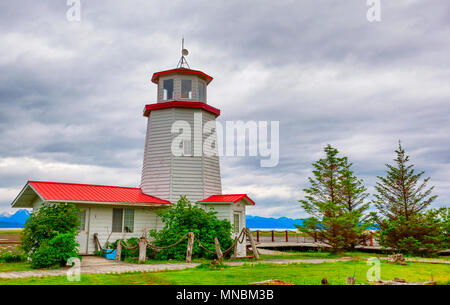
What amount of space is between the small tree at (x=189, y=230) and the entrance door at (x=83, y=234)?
3.20 metres

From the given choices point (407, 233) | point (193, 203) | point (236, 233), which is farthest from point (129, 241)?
point (407, 233)

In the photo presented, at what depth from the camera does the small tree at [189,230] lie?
650 inches

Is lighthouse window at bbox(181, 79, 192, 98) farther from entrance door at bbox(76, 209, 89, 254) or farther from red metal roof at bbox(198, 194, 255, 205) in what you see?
entrance door at bbox(76, 209, 89, 254)

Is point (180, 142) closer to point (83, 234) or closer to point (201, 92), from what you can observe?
point (201, 92)

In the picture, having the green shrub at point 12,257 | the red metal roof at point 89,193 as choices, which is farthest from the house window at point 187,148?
the green shrub at point 12,257

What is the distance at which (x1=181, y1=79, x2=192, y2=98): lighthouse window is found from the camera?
21594mm

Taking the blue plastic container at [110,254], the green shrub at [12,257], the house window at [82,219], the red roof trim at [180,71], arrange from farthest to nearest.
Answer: the red roof trim at [180,71] < the house window at [82,219] < the blue plastic container at [110,254] < the green shrub at [12,257]

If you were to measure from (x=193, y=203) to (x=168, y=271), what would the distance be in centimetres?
824

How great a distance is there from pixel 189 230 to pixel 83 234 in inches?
203

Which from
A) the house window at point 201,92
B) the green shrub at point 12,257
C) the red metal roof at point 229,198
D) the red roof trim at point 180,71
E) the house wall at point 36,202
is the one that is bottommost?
the green shrub at point 12,257

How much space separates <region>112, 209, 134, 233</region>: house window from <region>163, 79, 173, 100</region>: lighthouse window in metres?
7.31

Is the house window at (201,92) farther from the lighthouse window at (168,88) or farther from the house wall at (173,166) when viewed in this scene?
the lighthouse window at (168,88)
